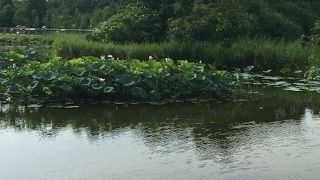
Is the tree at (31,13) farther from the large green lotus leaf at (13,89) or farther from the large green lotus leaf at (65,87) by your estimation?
the large green lotus leaf at (65,87)

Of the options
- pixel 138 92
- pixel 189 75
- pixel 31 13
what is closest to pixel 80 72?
pixel 138 92

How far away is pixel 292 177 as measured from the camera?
6.19 m

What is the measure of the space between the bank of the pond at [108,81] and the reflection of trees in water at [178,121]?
0.54 metres

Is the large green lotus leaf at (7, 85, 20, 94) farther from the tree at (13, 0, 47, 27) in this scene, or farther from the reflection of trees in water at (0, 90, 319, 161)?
the tree at (13, 0, 47, 27)

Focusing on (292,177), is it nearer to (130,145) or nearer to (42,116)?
(130,145)

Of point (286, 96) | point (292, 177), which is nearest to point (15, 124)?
point (292, 177)

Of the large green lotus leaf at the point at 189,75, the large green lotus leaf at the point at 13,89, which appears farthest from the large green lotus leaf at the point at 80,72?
the large green lotus leaf at the point at 189,75

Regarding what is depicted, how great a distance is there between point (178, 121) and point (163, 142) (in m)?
1.50

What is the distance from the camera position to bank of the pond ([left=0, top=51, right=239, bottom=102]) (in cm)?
1035

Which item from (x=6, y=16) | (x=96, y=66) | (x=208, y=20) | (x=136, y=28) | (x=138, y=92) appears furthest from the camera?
(x=6, y=16)

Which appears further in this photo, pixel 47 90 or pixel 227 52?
pixel 227 52

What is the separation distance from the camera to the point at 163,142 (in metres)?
7.59

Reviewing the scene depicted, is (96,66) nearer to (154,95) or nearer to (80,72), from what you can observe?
(80,72)

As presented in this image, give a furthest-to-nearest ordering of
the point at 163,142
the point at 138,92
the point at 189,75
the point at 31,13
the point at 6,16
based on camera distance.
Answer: the point at 6,16 < the point at 31,13 < the point at 189,75 < the point at 138,92 < the point at 163,142
